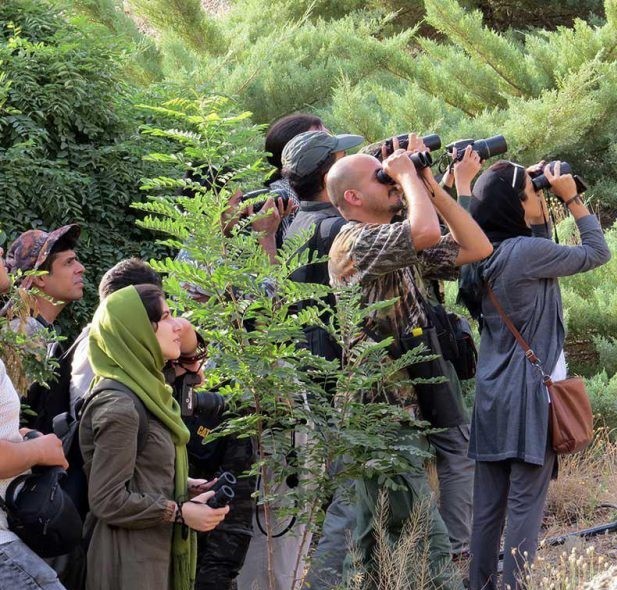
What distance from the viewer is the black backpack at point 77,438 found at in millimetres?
3633

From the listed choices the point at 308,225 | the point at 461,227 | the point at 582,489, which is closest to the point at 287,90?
the point at 582,489

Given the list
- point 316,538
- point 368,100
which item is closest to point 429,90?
point 368,100

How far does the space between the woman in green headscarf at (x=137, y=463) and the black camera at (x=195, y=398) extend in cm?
30

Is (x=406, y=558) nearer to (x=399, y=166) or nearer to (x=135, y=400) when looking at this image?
(x=135, y=400)

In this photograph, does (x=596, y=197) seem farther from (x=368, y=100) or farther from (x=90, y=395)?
(x=90, y=395)

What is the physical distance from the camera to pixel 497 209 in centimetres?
481

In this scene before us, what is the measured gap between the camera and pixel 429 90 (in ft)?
35.8

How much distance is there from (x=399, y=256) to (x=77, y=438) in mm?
1335

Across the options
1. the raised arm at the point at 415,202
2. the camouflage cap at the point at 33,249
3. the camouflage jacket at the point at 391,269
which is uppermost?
the camouflage cap at the point at 33,249

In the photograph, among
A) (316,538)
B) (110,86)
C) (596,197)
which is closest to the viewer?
(316,538)

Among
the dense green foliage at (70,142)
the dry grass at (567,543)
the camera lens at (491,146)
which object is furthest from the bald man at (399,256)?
the dense green foliage at (70,142)

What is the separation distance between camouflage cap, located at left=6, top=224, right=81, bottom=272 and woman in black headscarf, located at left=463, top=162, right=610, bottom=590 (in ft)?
5.68

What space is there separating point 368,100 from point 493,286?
6.15m

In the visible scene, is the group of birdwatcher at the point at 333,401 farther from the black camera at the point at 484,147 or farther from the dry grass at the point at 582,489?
the dry grass at the point at 582,489
